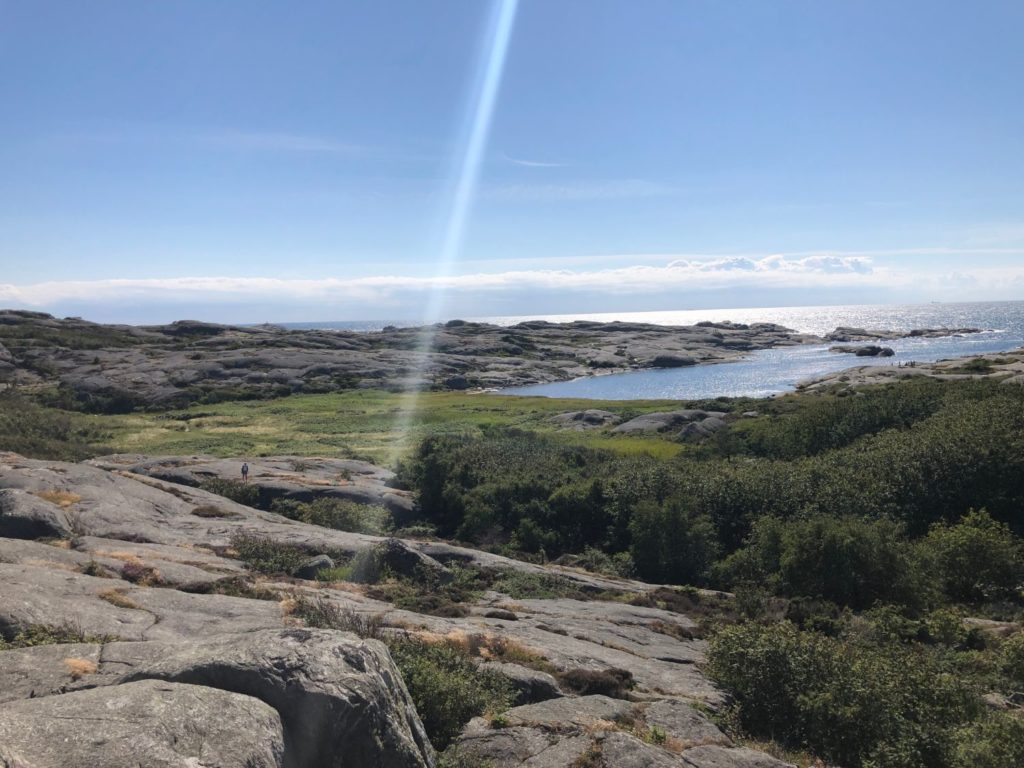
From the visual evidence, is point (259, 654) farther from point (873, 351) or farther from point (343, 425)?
point (873, 351)

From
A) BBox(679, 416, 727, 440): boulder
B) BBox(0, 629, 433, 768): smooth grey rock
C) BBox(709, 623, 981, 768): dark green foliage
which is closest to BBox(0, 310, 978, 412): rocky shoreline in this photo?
BBox(679, 416, 727, 440): boulder

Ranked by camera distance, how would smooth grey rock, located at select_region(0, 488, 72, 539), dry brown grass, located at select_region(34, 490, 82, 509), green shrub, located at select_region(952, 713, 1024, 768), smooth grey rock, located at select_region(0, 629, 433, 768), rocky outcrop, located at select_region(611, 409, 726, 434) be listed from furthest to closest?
rocky outcrop, located at select_region(611, 409, 726, 434) < dry brown grass, located at select_region(34, 490, 82, 509) < smooth grey rock, located at select_region(0, 488, 72, 539) < green shrub, located at select_region(952, 713, 1024, 768) < smooth grey rock, located at select_region(0, 629, 433, 768)

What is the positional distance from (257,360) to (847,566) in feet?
352

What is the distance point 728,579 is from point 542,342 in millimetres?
166375

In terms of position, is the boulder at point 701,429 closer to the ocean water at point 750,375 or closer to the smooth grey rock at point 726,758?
A: the ocean water at point 750,375

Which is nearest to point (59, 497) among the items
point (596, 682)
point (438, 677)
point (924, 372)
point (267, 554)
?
point (267, 554)

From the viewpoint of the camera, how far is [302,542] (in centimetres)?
2633

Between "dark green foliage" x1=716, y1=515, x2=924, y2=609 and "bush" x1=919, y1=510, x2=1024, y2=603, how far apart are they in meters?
1.83

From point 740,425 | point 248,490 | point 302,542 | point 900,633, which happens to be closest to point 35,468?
point 248,490

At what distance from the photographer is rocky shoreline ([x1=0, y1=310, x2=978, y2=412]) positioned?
9531cm

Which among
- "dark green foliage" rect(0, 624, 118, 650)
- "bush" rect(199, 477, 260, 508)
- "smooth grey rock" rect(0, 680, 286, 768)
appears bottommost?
"bush" rect(199, 477, 260, 508)

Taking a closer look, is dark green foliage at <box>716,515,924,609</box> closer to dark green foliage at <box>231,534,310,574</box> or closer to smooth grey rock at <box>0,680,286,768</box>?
dark green foliage at <box>231,534,310,574</box>

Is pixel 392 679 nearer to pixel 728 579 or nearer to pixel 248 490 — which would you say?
pixel 728 579

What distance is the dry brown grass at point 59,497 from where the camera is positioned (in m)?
24.5
